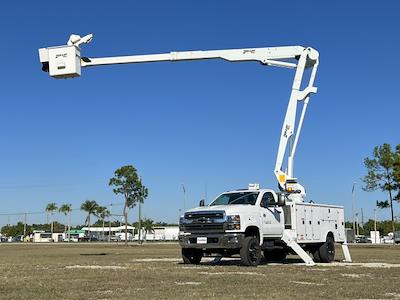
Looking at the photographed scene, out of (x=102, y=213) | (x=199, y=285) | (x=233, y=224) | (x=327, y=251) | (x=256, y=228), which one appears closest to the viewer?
(x=199, y=285)

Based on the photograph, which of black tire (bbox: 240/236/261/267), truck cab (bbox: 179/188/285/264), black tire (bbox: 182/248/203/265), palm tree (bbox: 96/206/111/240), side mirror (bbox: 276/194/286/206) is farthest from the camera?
palm tree (bbox: 96/206/111/240)

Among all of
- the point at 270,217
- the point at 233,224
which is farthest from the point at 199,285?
the point at 270,217

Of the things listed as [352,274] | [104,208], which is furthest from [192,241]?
[104,208]

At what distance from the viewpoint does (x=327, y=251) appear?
805 inches

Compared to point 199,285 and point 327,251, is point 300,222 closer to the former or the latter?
point 327,251

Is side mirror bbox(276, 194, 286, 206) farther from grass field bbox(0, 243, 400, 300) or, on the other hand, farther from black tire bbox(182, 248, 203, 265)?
grass field bbox(0, 243, 400, 300)

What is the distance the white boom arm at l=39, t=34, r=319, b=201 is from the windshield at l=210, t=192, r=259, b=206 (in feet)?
7.06

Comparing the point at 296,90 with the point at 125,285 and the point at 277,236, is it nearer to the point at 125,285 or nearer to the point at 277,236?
the point at 277,236

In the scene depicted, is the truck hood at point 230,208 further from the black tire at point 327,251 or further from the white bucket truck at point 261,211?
the black tire at point 327,251

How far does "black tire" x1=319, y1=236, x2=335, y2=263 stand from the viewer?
20377 mm

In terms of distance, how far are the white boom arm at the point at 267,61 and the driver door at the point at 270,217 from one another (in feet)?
5.06

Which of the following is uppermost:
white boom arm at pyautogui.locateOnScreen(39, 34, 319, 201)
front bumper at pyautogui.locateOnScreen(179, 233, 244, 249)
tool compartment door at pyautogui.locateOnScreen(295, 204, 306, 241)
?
white boom arm at pyautogui.locateOnScreen(39, 34, 319, 201)

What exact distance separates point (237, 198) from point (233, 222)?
1.82m

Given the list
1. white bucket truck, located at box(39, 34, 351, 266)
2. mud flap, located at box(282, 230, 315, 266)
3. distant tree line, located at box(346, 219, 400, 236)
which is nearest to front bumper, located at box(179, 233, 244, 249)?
white bucket truck, located at box(39, 34, 351, 266)
